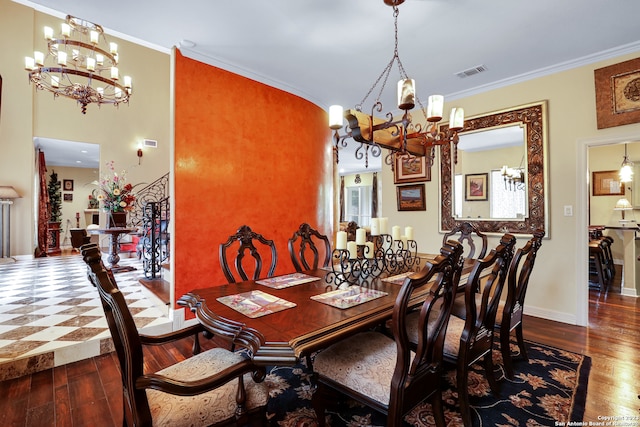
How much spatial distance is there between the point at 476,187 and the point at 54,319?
5.01m

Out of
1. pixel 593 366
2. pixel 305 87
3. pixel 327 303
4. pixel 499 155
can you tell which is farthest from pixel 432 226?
pixel 327 303

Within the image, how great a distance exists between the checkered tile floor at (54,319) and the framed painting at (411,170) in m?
3.62

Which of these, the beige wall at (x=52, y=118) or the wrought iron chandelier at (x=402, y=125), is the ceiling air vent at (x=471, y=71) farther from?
the beige wall at (x=52, y=118)

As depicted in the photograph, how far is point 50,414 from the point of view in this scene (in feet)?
5.74

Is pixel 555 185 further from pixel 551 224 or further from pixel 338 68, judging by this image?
pixel 338 68

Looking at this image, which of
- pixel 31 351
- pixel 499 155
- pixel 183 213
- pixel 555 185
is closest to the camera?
pixel 31 351

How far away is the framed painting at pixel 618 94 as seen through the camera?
2.90 m

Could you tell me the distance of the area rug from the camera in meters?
1.71

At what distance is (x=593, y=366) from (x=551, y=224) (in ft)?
5.24

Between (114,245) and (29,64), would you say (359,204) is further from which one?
(29,64)

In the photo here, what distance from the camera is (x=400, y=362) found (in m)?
1.22

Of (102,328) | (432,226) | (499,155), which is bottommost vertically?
(102,328)

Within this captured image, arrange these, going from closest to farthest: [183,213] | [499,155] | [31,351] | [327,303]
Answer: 1. [327,303]
2. [31,351]
3. [183,213]
4. [499,155]

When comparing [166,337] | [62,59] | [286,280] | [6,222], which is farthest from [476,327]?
[6,222]
